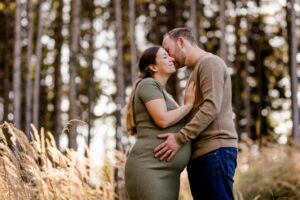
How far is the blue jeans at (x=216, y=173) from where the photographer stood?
4.25 metres

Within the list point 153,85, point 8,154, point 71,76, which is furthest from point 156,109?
point 71,76

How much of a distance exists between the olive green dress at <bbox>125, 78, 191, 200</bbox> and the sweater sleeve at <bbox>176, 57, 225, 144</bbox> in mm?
116

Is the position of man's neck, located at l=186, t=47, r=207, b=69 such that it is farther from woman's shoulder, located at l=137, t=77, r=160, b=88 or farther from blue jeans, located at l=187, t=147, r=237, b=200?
blue jeans, located at l=187, t=147, r=237, b=200

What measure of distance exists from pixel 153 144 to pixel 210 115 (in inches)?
15.0

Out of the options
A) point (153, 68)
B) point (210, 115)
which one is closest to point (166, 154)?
point (210, 115)

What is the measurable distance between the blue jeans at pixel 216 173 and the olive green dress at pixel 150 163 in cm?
12

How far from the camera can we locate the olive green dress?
427 centimetres

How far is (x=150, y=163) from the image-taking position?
4.29 metres

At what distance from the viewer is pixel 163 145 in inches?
168

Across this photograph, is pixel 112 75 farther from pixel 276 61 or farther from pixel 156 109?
pixel 156 109

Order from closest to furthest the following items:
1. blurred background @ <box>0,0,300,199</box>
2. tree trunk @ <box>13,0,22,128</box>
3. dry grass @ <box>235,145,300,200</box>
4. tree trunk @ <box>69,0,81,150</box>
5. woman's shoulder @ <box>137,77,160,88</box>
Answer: woman's shoulder @ <box>137,77,160,88</box>
dry grass @ <box>235,145,300,200</box>
tree trunk @ <box>69,0,81,150</box>
tree trunk @ <box>13,0,22,128</box>
blurred background @ <box>0,0,300,199</box>

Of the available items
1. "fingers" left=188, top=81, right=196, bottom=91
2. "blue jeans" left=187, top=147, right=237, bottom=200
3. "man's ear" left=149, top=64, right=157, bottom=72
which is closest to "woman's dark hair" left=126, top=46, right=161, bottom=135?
"man's ear" left=149, top=64, right=157, bottom=72

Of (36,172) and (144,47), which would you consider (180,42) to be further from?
(144,47)

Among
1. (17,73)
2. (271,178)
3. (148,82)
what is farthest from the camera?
(17,73)
